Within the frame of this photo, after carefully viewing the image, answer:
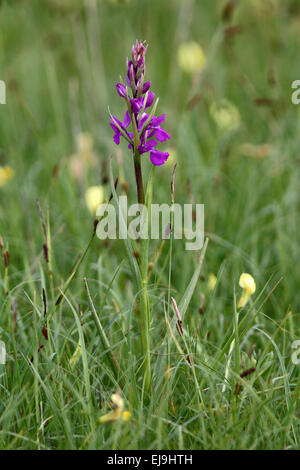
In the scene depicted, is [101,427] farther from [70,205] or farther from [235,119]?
[235,119]

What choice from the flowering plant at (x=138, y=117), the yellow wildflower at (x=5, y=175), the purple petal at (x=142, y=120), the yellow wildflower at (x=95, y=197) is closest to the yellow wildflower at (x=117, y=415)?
the flowering plant at (x=138, y=117)

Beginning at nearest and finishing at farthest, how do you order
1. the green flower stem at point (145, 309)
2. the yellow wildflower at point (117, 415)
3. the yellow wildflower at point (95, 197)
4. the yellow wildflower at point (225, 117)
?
1. the yellow wildflower at point (117, 415)
2. the green flower stem at point (145, 309)
3. the yellow wildflower at point (95, 197)
4. the yellow wildflower at point (225, 117)

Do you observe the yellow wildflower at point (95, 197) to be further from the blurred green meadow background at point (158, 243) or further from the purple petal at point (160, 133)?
the purple petal at point (160, 133)

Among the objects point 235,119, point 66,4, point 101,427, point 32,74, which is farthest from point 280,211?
point 32,74

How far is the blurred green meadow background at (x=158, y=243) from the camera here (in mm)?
1329

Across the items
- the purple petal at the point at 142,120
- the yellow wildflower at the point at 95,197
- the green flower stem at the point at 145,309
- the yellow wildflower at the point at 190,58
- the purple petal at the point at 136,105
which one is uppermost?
the yellow wildflower at the point at 190,58

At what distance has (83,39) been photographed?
4008mm

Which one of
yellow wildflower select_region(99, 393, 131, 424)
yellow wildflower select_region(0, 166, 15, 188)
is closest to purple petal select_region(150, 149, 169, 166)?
yellow wildflower select_region(99, 393, 131, 424)

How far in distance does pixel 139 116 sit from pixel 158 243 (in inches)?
34.6

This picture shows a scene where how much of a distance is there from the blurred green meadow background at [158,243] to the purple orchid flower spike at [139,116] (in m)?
0.32

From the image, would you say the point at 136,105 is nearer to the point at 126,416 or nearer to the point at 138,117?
the point at 138,117

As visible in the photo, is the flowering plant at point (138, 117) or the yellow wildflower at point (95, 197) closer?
the flowering plant at point (138, 117)

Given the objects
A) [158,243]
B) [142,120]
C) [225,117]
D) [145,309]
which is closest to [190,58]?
[225,117]

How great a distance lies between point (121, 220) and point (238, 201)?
124 centimetres
